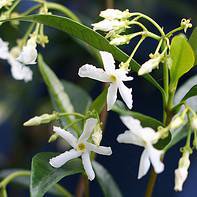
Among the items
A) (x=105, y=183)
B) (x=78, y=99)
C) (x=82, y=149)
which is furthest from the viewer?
(x=78, y=99)

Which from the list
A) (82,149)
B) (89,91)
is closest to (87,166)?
(82,149)

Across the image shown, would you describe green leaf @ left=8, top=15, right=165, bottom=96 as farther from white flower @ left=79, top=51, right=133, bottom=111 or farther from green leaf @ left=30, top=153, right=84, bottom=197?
green leaf @ left=30, top=153, right=84, bottom=197

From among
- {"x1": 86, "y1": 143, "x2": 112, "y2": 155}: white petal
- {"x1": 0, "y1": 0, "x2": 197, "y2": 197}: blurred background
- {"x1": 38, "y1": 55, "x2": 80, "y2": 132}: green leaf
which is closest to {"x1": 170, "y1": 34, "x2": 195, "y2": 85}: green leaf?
{"x1": 86, "y1": 143, "x2": 112, "y2": 155}: white petal

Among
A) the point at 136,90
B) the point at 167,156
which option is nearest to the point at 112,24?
the point at 136,90

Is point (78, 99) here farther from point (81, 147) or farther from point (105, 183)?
point (81, 147)

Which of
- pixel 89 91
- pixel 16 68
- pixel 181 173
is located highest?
pixel 16 68

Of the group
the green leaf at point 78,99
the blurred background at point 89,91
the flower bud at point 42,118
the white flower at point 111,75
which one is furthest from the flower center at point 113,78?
the blurred background at point 89,91

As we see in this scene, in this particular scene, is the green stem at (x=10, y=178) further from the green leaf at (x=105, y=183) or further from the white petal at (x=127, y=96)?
the white petal at (x=127, y=96)

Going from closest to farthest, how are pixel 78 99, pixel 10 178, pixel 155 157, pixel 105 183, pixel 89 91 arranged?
1. pixel 155 157
2. pixel 10 178
3. pixel 105 183
4. pixel 78 99
5. pixel 89 91
